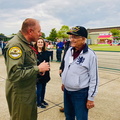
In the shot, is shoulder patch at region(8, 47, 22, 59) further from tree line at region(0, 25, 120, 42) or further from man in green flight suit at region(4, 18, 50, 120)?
tree line at region(0, 25, 120, 42)

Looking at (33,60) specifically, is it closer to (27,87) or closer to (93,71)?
(27,87)

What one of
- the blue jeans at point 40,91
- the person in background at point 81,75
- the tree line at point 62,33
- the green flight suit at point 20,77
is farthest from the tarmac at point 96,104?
the tree line at point 62,33

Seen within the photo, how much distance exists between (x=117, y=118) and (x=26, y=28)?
2.61 meters

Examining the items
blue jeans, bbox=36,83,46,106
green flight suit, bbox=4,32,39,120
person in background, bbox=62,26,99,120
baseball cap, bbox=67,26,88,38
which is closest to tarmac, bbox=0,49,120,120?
blue jeans, bbox=36,83,46,106

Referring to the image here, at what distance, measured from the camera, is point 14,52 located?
5.21ft

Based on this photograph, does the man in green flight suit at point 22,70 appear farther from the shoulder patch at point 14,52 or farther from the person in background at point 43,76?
the person in background at point 43,76

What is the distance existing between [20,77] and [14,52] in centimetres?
28

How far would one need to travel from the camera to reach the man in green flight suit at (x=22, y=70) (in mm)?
1591

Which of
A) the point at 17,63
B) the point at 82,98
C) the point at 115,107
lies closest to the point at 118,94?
the point at 115,107

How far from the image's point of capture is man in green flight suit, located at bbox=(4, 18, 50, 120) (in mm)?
1591

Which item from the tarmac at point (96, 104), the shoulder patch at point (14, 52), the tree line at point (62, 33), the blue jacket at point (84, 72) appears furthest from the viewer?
the tree line at point (62, 33)

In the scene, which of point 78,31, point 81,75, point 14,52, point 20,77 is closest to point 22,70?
point 20,77

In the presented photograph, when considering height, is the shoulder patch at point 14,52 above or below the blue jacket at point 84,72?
above

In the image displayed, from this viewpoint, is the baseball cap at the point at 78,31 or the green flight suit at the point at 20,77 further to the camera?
the baseball cap at the point at 78,31
